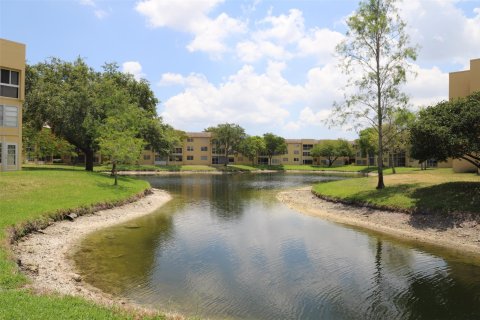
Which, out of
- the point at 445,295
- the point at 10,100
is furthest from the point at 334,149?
the point at 445,295

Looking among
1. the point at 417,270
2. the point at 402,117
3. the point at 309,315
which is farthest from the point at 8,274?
the point at 402,117

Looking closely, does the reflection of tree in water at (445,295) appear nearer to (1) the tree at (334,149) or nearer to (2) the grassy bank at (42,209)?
(2) the grassy bank at (42,209)

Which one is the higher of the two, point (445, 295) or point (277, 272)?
point (277, 272)

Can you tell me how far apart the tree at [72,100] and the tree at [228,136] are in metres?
64.5

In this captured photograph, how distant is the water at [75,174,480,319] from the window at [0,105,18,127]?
2012 centimetres

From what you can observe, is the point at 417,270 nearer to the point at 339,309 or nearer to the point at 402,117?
the point at 339,309

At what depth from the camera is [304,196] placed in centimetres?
4469

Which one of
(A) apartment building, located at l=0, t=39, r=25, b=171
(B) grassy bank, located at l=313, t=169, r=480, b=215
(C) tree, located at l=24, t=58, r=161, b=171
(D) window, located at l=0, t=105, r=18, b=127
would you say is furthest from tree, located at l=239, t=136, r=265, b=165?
(D) window, located at l=0, t=105, r=18, b=127

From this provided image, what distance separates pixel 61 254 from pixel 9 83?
87.5ft

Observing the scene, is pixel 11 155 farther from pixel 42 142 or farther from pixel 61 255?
pixel 61 255

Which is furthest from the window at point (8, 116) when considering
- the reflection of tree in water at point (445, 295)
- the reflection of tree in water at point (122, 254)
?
the reflection of tree in water at point (445, 295)

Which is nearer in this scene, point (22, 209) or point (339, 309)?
point (339, 309)

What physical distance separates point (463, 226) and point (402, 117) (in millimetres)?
14843

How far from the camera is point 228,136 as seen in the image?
11919cm
